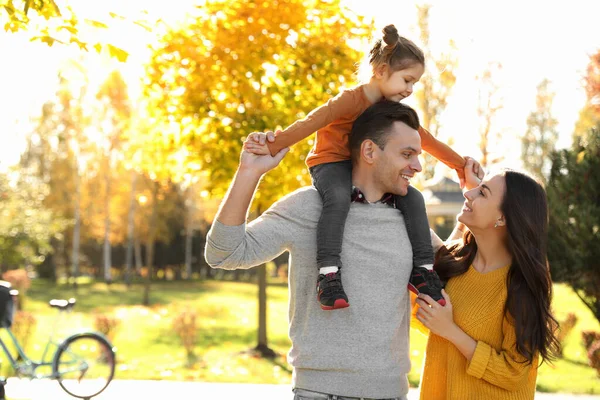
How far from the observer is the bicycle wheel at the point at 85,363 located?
8.29 metres

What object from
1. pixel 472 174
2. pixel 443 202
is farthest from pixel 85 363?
pixel 443 202

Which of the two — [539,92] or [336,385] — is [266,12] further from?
[539,92]

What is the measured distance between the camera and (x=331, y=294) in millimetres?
2594

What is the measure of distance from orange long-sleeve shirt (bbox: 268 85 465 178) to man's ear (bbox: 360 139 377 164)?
0.16 metres

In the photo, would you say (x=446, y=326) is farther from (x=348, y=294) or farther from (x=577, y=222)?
(x=577, y=222)

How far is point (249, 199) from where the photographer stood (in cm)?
265

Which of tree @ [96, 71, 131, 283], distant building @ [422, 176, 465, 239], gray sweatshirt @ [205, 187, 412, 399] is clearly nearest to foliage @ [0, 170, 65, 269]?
tree @ [96, 71, 131, 283]

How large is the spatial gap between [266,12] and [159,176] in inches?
120

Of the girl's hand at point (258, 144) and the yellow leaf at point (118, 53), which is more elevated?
the yellow leaf at point (118, 53)

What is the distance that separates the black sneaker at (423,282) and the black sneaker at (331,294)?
299mm

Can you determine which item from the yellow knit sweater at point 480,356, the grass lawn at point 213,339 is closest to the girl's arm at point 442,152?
the yellow knit sweater at point 480,356

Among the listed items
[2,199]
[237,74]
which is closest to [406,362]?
[237,74]

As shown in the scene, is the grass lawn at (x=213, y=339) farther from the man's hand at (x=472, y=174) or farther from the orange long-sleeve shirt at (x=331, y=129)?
the orange long-sleeve shirt at (x=331, y=129)

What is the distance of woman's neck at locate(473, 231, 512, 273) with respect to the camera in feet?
10.4
